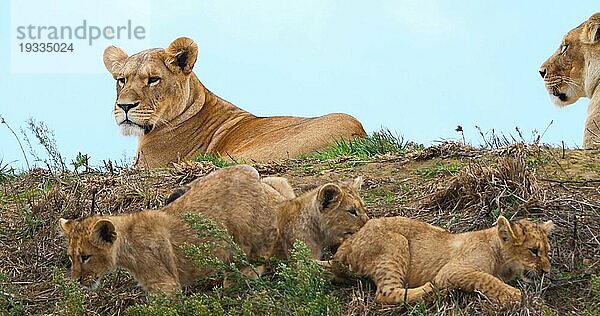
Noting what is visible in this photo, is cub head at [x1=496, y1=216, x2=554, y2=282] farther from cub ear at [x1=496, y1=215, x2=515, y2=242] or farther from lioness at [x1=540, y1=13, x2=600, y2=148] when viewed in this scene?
lioness at [x1=540, y1=13, x2=600, y2=148]

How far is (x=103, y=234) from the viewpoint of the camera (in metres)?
5.71

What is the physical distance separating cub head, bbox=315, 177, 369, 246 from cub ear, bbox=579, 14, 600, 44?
665 cm

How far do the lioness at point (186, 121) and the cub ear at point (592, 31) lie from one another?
2847 millimetres

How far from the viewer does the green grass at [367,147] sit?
34.8 ft

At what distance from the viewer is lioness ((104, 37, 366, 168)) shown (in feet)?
38.4

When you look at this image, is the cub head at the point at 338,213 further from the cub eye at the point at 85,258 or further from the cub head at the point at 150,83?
the cub head at the point at 150,83

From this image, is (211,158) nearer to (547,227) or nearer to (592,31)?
(592,31)

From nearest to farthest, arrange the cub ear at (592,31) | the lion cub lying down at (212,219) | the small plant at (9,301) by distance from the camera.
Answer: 1. the lion cub lying down at (212,219)
2. the small plant at (9,301)
3. the cub ear at (592,31)

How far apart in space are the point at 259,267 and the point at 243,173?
62cm

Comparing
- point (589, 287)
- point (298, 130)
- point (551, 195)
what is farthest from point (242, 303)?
point (298, 130)

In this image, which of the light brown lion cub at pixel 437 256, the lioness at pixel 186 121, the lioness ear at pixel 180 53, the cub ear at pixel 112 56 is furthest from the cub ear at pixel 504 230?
the cub ear at pixel 112 56

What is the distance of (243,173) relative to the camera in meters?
6.43

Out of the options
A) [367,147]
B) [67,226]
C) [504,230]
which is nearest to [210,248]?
[67,226]

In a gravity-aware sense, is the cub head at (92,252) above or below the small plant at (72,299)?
above
